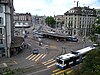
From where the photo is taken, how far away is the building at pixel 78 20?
306ft

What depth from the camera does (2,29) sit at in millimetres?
42906

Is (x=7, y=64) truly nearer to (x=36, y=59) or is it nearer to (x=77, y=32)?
(x=36, y=59)

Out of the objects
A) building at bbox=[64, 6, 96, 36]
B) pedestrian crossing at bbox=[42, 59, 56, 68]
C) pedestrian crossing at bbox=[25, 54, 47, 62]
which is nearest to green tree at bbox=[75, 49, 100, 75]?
pedestrian crossing at bbox=[42, 59, 56, 68]

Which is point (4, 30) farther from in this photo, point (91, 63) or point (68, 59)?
point (91, 63)

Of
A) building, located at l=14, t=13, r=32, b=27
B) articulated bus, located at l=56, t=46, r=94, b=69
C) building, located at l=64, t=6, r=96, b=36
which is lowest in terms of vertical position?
articulated bus, located at l=56, t=46, r=94, b=69

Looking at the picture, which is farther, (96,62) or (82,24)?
(82,24)

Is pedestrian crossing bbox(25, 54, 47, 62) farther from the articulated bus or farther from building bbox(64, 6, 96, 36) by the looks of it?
building bbox(64, 6, 96, 36)

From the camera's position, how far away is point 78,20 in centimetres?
9331

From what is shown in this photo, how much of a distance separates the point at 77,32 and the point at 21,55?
53.2 meters

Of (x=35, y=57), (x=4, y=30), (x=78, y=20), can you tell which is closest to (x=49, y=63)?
(x=35, y=57)

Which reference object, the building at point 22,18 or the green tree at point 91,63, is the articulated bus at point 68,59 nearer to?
the green tree at point 91,63

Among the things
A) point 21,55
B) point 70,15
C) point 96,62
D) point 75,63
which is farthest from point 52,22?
point 96,62

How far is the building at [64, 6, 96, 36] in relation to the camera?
9321 centimetres

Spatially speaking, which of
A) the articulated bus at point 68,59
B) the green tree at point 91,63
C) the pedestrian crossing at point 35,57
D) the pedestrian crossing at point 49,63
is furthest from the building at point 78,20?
the green tree at point 91,63
